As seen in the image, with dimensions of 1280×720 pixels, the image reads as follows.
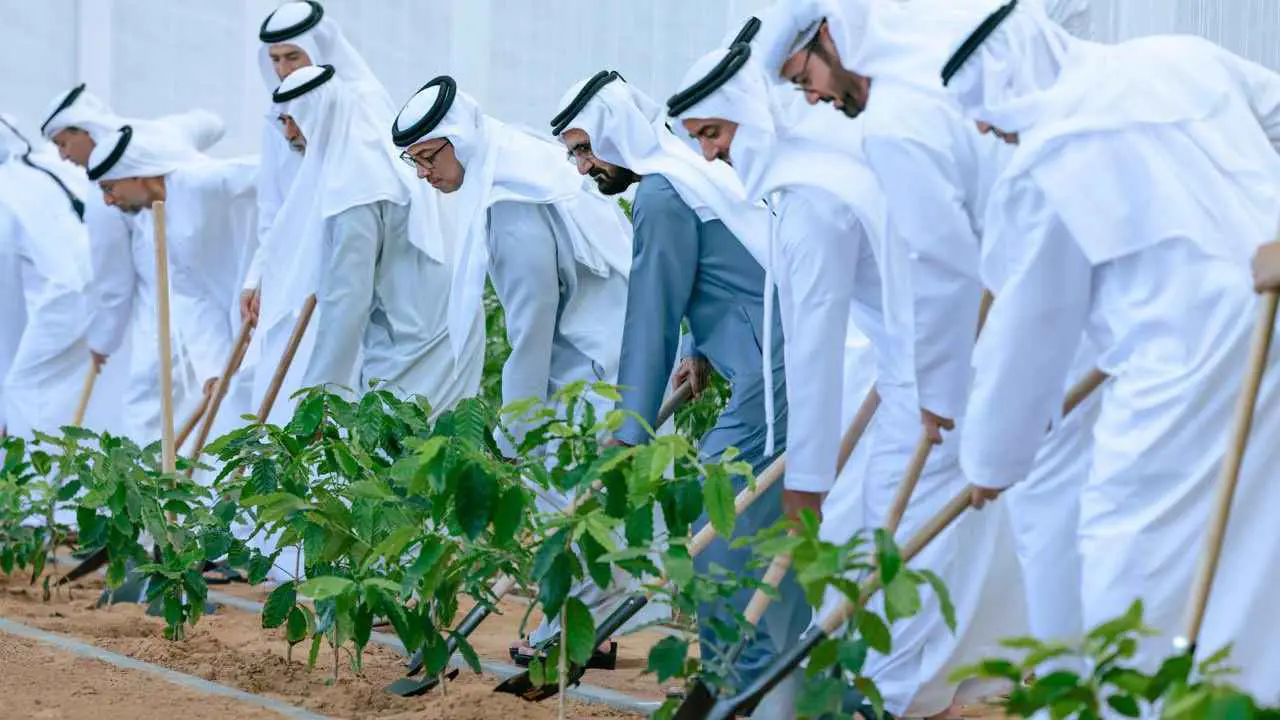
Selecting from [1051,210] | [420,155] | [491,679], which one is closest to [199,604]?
[491,679]

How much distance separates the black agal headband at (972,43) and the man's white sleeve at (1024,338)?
0.35 metres

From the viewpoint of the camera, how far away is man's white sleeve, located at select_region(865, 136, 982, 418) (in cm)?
441

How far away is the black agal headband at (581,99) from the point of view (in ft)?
19.1

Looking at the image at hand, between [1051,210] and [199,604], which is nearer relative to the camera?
[1051,210]

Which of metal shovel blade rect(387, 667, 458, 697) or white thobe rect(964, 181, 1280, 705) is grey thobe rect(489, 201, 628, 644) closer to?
metal shovel blade rect(387, 667, 458, 697)

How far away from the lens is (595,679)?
584cm

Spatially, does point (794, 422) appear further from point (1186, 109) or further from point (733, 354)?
point (1186, 109)

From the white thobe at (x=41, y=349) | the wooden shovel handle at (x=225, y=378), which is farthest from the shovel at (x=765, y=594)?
the white thobe at (x=41, y=349)

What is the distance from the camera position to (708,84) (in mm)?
5102

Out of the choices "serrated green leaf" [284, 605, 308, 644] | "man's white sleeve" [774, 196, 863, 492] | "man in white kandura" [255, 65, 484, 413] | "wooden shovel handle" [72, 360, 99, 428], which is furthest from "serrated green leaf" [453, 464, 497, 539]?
"wooden shovel handle" [72, 360, 99, 428]

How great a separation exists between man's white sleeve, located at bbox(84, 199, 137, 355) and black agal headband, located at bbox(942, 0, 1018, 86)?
18.6ft

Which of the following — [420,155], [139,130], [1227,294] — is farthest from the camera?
[139,130]

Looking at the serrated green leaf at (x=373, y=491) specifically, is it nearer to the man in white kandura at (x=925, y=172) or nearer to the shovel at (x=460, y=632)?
the shovel at (x=460, y=632)

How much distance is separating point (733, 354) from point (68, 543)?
4.45m
